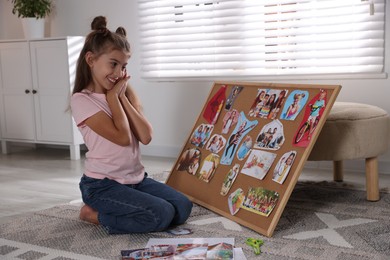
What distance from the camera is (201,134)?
8.39 ft

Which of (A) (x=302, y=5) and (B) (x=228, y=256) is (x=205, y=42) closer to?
(A) (x=302, y=5)

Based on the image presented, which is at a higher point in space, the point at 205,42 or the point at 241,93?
the point at 205,42

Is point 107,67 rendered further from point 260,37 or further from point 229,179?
point 260,37

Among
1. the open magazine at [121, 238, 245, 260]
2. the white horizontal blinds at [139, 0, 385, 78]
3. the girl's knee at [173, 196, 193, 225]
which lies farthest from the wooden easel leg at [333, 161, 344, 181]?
the open magazine at [121, 238, 245, 260]

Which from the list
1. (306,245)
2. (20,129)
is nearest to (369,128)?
(306,245)

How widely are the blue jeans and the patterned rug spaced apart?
0.13 feet

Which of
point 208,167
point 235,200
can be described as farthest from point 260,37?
point 235,200

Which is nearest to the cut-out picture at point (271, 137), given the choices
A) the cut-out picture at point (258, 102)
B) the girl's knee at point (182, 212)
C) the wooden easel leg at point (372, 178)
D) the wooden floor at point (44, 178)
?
the cut-out picture at point (258, 102)

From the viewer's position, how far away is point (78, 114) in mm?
2059

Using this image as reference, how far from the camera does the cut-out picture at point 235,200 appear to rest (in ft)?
6.91

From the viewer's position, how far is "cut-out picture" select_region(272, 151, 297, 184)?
1.98m

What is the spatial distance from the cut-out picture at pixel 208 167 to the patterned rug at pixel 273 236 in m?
0.14

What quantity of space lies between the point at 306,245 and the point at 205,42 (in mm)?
1952

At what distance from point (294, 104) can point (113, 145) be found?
0.74m
